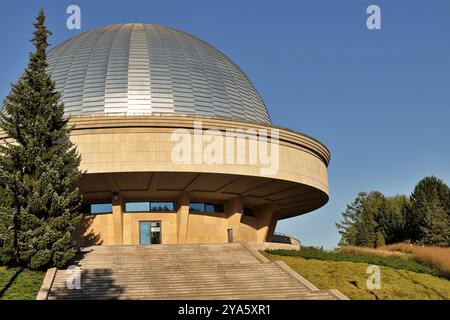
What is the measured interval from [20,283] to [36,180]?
504 centimetres

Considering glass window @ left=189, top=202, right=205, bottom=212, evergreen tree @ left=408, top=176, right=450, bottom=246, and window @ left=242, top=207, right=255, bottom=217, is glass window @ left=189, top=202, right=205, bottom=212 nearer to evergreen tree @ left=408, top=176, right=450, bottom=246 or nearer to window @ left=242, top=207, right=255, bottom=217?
window @ left=242, top=207, right=255, bottom=217

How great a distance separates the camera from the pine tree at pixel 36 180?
22.6 metres

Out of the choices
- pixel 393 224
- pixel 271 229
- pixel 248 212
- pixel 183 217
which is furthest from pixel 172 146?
pixel 393 224

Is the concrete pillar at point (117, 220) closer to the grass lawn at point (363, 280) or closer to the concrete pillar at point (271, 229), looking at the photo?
the grass lawn at point (363, 280)

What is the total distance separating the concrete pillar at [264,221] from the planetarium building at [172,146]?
75 millimetres

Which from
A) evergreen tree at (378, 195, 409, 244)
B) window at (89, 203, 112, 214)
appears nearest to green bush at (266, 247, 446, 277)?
window at (89, 203, 112, 214)

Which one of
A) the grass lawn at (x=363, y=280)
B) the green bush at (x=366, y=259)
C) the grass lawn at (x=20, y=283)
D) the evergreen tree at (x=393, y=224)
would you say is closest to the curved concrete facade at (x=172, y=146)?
the green bush at (x=366, y=259)

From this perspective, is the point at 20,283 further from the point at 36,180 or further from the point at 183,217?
the point at 183,217

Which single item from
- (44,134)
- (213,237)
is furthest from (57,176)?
(213,237)

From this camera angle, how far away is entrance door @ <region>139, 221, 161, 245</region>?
3562 cm

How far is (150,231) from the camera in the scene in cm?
3584

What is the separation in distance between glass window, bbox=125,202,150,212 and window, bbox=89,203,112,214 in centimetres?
117

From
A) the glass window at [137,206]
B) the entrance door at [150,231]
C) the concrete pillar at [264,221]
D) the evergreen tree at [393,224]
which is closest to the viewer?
the entrance door at [150,231]
